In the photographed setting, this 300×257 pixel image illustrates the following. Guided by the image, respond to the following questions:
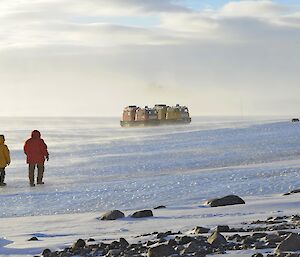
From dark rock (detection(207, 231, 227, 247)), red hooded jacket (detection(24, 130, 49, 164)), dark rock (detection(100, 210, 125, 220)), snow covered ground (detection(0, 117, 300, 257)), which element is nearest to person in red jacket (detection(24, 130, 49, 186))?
red hooded jacket (detection(24, 130, 49, 164))

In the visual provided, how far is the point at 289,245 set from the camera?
19.0ft

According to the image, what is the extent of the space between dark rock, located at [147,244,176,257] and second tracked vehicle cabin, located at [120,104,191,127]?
8876 cm

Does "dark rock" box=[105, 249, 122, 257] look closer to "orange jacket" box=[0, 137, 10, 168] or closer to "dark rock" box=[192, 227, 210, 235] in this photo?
"dark rock" box=[192, 227, 210, 235]

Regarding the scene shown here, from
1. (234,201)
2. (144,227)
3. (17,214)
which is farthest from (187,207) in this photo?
(17,214)

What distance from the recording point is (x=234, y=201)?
10.0 m

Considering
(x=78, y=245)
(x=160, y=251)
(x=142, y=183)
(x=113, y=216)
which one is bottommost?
(x=142, y=183)

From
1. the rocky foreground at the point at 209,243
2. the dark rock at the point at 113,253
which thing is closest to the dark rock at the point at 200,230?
the rocky foreground at the point at 209,243

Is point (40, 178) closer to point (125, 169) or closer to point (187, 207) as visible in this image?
point (125, 169)

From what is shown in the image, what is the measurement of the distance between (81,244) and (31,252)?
1.87 feet

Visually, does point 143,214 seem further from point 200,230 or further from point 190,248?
point 190,248

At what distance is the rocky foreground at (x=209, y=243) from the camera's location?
5.93 meters

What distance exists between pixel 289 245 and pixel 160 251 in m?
1.12

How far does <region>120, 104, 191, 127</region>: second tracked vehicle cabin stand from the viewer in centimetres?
9628

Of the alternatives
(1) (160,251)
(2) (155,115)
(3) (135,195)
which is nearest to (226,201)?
(3) (135,195)
